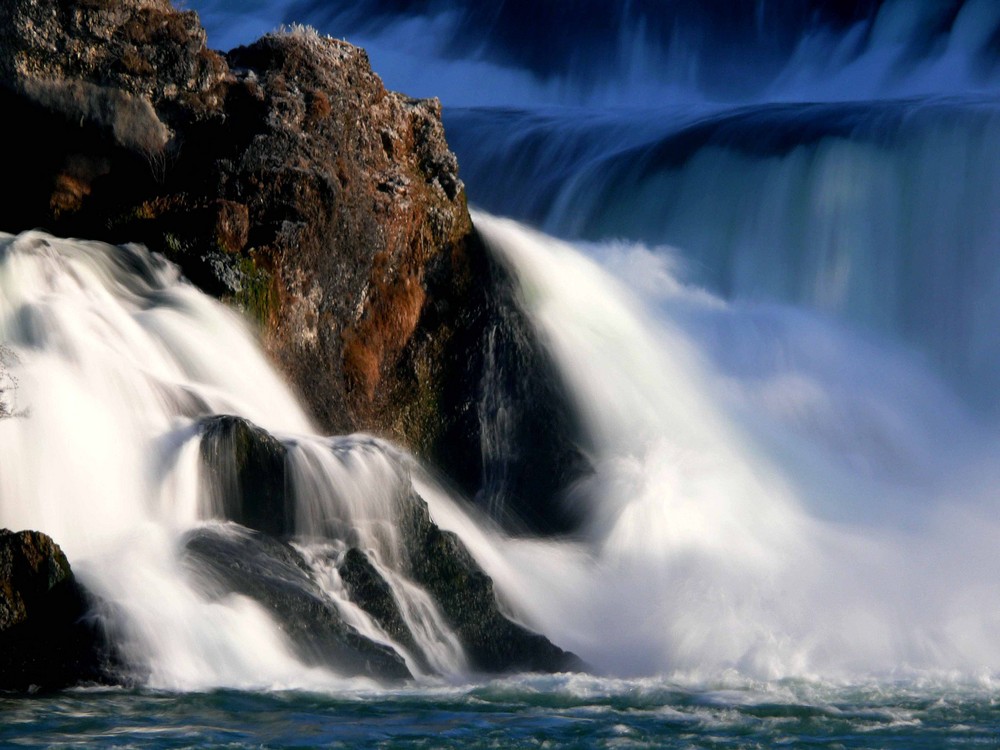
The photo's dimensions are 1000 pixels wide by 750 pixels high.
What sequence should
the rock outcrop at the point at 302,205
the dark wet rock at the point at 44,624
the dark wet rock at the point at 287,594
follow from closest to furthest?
1. the dark wet rock at the point at 44,624
2. the dark wet rock at the point at 287,594
3. the rock outcrop at the point at 302,205

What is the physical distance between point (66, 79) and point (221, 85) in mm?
1149

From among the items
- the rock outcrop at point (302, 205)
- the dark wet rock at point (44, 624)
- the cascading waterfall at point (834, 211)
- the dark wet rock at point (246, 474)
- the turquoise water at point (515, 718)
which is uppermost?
the cascading waterfall at point (834, 211)

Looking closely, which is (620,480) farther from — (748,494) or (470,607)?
(470,607)

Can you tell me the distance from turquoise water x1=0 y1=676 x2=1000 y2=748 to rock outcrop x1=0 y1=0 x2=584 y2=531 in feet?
11.4

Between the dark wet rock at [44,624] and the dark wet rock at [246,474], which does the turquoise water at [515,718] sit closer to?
the dark wet rock at [44,624]

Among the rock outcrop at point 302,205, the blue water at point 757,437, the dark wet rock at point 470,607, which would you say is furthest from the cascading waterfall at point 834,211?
the dark wet rock at point 470,607

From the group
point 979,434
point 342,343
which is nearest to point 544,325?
point 342,343

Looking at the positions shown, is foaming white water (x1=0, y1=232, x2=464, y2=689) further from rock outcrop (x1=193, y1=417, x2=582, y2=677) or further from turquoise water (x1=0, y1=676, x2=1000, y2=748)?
turquoise water (x1=0, y1=676, x2=1000, y2=748)

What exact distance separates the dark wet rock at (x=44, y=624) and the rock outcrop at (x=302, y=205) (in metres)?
3.38

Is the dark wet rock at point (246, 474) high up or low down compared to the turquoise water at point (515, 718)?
up

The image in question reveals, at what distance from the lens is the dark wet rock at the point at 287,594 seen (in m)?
8.84

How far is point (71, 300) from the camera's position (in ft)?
32.8

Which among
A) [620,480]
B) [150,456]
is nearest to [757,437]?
[620,480]

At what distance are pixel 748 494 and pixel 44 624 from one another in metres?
7.06
